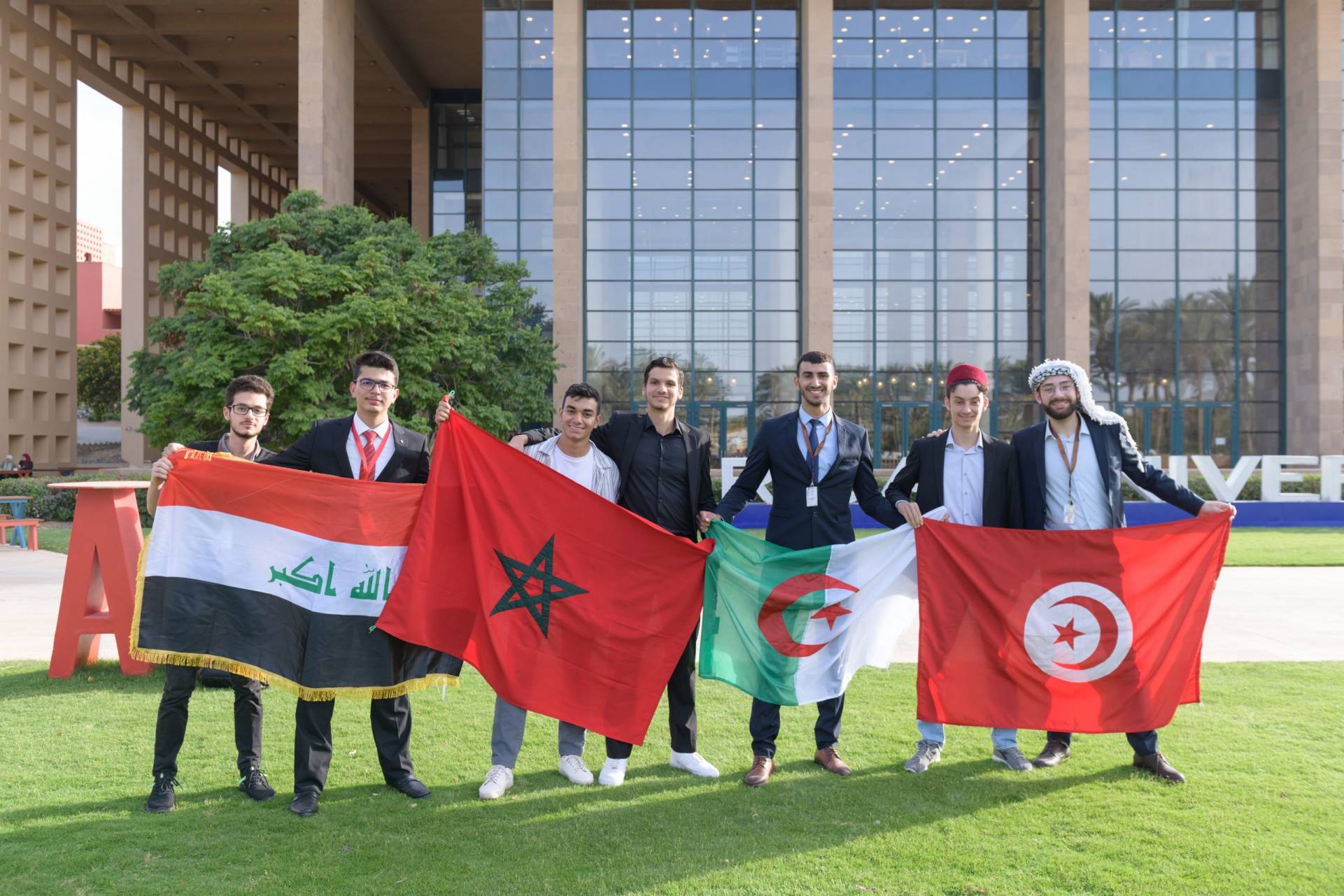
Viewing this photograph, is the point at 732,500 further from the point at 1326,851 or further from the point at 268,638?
the point at 1326,851

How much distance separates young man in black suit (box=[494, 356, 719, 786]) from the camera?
567 cm

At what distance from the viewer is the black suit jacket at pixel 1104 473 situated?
19.1 feet

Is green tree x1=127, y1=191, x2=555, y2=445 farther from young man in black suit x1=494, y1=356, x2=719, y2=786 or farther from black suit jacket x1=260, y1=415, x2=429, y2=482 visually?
young man in black suit x1=494, y1=356, x2=719, y2=786

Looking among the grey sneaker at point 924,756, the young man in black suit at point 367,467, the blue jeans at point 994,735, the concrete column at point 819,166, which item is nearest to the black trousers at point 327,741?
the young man in black suit at point 367,467

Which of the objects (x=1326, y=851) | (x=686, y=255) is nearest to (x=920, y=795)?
(x=1326, y=851)

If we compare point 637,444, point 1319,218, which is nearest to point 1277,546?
point 637,444

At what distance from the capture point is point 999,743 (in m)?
5.80

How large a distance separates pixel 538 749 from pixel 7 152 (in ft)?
139

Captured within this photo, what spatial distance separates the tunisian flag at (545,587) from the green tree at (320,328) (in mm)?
15307

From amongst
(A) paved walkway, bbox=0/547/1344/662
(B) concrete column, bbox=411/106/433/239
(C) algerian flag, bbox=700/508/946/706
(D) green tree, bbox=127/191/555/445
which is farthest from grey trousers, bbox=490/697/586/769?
(B) concrete column, bbox=411/106/433/239

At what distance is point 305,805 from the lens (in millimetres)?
4926

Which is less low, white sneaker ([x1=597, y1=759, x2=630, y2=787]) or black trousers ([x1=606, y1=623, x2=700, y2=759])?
black trousers ([x1=606, y1=623, x2=700, y2=759])

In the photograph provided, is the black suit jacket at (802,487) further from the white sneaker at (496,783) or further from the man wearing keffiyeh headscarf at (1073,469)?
the white sneaker at (496,783)

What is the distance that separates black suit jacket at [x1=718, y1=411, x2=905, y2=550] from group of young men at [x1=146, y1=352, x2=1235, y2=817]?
10mm
